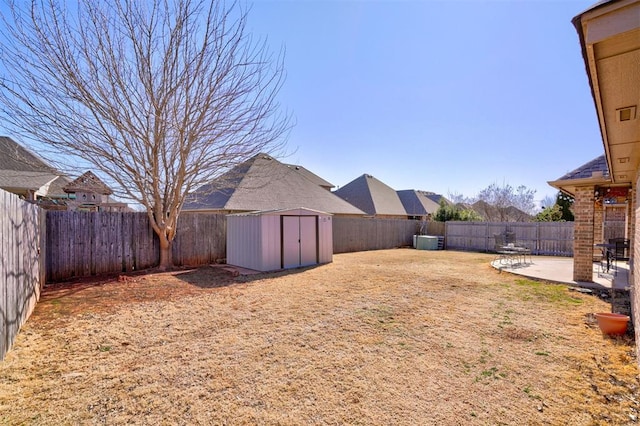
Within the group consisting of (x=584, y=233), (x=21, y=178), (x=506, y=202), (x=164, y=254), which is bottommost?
(x=164, y=254)

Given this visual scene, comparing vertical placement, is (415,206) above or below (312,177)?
below

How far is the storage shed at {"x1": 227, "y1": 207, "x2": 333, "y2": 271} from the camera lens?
31.0 feet

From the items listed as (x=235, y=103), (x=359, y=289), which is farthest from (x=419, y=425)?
(x=235, y=103)

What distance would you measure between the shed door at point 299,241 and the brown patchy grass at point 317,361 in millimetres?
3785

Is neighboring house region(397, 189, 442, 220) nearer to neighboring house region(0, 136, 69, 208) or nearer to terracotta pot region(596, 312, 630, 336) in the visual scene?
terracotta pot region(596, 312, 630, 336)

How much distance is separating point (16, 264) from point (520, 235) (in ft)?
58.4

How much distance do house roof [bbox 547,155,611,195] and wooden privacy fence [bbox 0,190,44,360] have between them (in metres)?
10.1

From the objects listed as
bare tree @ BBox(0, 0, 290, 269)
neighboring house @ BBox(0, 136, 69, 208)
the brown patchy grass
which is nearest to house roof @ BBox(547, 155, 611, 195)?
the brown patchy grass

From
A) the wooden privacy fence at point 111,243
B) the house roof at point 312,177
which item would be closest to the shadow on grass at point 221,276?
the wooden privacy fence at point 111,243

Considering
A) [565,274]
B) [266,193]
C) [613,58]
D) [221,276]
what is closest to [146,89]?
[221,276]

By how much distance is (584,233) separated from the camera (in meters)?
7.32

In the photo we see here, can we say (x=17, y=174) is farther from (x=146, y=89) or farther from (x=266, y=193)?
(x=146, y=89)

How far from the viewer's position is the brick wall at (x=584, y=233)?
7.24 metres

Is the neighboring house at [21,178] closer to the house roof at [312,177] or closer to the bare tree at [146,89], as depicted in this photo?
the bare tree at [146,89]
